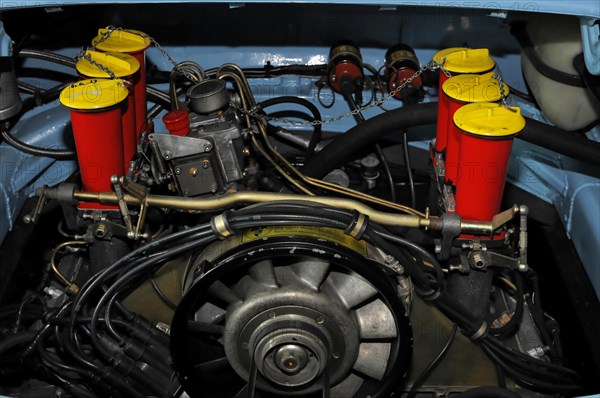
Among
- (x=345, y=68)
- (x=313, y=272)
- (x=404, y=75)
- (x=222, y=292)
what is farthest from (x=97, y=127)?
(x=404, y=75)

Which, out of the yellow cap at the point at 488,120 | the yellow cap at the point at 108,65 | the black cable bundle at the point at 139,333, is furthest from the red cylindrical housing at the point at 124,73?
the yellow cap at the point at 488,120

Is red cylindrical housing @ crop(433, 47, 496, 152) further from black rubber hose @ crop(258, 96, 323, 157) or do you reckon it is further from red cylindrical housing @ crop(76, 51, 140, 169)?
red cylindrical housing @ crop(76, 51, 140, 169)

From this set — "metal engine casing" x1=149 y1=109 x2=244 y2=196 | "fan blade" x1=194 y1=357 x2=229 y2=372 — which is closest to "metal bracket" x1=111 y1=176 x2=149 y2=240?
"metal engine casing" x1=149 y1=109 x2=244 y2=196

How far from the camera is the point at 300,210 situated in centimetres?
155

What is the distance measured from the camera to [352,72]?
2.19 meters

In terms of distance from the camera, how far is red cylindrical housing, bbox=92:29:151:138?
1901 mm

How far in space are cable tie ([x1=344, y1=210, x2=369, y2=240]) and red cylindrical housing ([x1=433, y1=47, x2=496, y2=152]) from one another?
39 centimetres

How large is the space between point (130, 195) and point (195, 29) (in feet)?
2.68

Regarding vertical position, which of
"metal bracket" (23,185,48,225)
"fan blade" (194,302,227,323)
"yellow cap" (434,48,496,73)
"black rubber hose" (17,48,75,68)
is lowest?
"fan blade" (194,302,227,323)

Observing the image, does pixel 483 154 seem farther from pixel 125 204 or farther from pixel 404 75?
pixel 125 204

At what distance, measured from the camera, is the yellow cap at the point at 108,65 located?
1.79m

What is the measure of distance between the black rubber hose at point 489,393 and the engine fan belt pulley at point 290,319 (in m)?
0.21

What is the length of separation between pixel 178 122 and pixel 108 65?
262 mm

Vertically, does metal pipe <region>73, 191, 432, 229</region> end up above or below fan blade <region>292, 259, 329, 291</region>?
above
